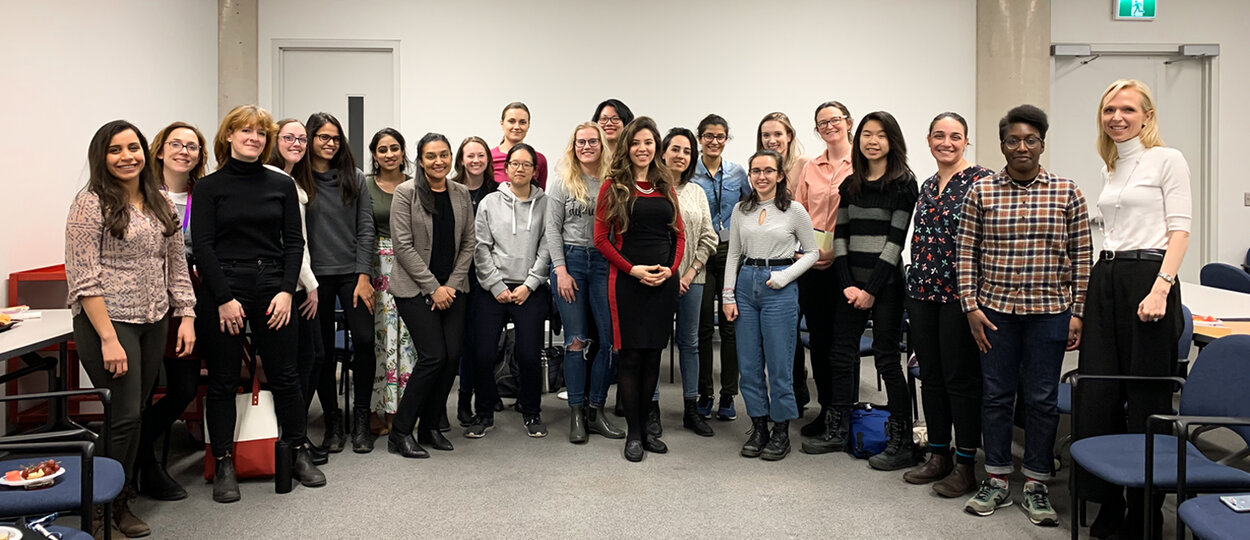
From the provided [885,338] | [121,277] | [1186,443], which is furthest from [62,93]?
[1186,443]

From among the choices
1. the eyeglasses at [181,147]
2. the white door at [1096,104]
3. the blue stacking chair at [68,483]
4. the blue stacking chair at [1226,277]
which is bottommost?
the blue stacking chair at [68,483]

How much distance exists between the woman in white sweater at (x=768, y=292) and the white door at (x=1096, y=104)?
4.67 meters

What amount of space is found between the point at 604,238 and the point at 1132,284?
6.77 feet

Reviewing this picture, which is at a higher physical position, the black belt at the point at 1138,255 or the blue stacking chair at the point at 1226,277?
the black belt at the point at 1138,255

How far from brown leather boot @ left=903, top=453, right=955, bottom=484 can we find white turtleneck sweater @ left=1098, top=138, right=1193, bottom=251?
3.74ft

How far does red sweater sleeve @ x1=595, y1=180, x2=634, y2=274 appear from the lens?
390 centimetres

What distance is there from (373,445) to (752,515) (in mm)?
1911

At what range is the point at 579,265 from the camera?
4289 millimetres

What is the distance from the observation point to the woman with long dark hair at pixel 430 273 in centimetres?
395

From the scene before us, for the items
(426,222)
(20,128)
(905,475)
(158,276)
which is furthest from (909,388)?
(20,128)

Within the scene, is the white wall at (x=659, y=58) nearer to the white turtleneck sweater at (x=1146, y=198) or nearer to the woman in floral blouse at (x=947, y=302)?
the woman in floral blouse at (x=947, y=302)

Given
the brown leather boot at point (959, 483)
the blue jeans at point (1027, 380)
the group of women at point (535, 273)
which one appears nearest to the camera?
the group of women at point (535, 273)

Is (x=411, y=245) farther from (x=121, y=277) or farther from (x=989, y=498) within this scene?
(x=989, y=498)

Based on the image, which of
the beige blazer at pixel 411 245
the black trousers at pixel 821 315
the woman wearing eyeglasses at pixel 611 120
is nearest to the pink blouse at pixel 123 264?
the beige blazer at pixel 411 245
